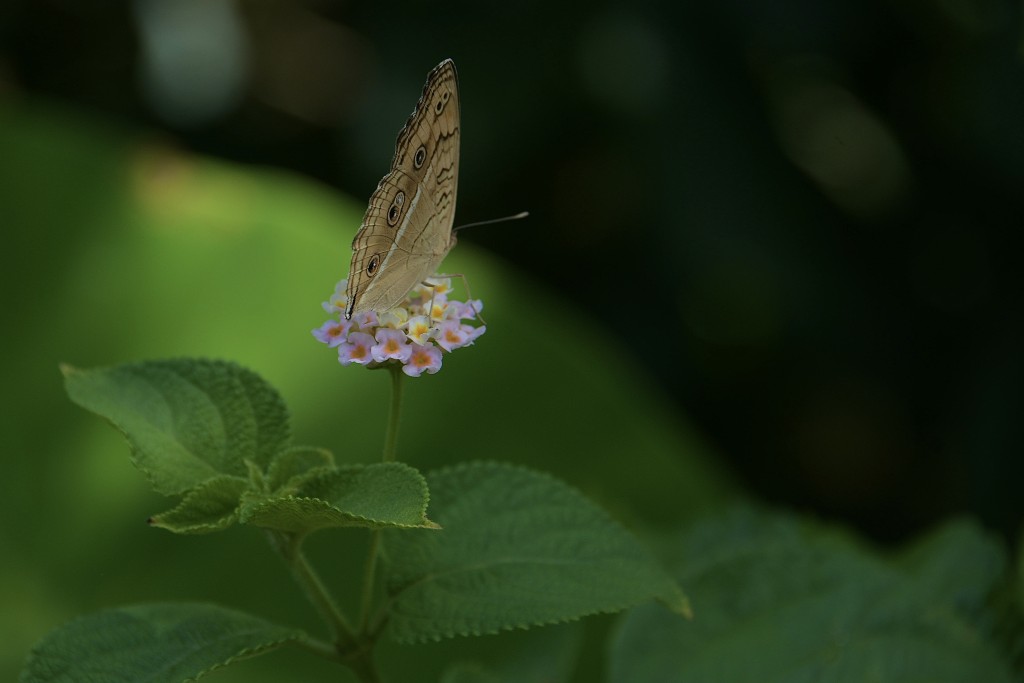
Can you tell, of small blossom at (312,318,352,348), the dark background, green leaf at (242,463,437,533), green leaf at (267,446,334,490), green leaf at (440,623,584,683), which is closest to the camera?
green leaf at (242,463,437,533)

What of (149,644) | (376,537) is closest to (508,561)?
(376,537)

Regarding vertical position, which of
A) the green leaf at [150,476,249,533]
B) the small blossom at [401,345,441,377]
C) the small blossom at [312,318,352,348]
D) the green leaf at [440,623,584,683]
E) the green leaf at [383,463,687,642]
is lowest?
the green leaf at [440,623,584,683]

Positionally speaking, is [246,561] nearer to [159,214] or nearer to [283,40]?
[159,214]

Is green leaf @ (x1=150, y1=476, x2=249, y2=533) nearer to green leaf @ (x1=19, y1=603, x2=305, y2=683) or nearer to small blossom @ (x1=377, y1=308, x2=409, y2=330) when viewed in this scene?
green leaf @ (x1=19, y1=603, x2=305, y2=683)

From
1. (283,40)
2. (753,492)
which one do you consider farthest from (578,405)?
(283,40)

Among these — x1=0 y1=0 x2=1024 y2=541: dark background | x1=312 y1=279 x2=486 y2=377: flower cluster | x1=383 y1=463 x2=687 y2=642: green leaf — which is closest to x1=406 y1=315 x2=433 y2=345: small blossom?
x1=312 y1=279 x2=486 y2=377: flower cluster

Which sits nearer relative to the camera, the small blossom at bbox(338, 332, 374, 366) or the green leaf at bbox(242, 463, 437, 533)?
the green leaf at bbox(242, 463, 437, 533)
